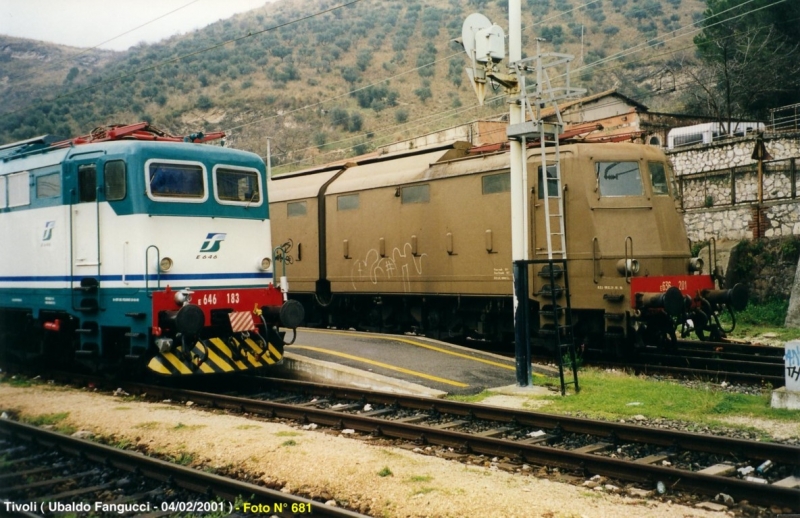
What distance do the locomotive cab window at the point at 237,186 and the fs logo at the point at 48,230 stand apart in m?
2.60

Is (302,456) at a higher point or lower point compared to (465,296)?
lower

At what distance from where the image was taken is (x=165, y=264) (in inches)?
385

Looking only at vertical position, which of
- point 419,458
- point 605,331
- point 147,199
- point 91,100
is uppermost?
point 91,100

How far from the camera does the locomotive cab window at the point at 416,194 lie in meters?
14.4

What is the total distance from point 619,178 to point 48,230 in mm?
9316

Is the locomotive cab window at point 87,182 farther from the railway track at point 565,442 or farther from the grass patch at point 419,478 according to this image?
the grass patch at point 419,478

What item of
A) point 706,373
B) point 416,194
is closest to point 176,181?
point 416,194

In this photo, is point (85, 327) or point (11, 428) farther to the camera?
point (85, 327)

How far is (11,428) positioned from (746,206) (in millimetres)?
18853

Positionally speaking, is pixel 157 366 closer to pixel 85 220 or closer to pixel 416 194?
pixel 85 220

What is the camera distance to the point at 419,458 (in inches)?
267

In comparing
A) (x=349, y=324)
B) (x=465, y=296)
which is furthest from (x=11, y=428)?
(x=349, y=324)

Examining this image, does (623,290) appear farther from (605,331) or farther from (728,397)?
(728,397)

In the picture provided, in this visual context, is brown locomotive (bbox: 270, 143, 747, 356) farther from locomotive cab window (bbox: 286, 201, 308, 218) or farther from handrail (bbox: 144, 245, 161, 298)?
handrail (bbox: 144, 245, 161, 298)
